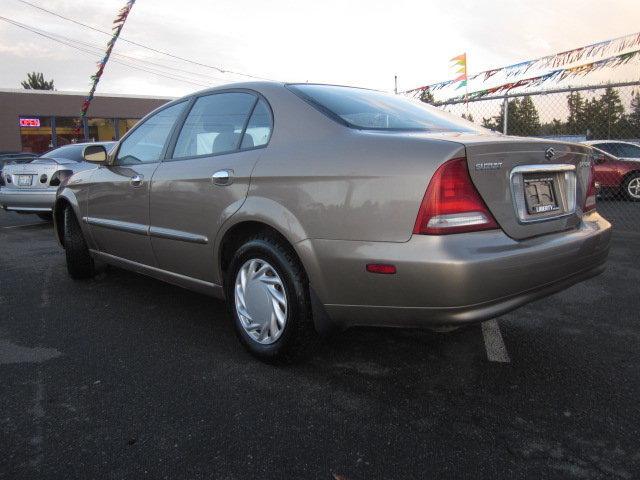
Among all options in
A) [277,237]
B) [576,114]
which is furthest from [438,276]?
A: [576,114]

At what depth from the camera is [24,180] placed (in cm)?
858

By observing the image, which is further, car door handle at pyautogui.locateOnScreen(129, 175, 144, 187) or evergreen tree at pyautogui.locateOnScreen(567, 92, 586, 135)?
evergreen tree at pyautogui.locateOnScreen(567, 92, 586, 135)

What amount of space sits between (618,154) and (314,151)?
442 inches

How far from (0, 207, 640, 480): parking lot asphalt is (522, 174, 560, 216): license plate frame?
87cm

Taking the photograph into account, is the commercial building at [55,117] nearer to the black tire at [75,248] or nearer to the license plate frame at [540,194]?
the black tire at [75,248]

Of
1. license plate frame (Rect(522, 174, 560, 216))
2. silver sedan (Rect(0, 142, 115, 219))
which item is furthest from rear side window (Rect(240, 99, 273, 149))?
silver sedan (Rect(0, 142, 115, 219))

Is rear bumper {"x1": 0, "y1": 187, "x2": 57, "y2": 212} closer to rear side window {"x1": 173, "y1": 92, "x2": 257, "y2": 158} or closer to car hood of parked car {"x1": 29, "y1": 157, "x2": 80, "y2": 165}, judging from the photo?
car hood of parked car {"x1": 29, "y1": 157, "x2": 80, "y2": 165}

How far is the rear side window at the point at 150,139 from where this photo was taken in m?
3.72

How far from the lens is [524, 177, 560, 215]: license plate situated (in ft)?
8.21

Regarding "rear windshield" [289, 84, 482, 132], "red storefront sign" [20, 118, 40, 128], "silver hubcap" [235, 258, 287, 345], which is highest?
"red storefront sign" [20, 118, 40, 128]

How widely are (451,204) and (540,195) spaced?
64 cm

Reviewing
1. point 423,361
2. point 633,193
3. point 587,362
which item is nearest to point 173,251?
point 423,361

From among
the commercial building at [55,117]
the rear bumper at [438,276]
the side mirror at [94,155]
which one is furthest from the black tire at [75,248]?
the commercial building at [55,117]

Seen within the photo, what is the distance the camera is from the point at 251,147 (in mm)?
2967
